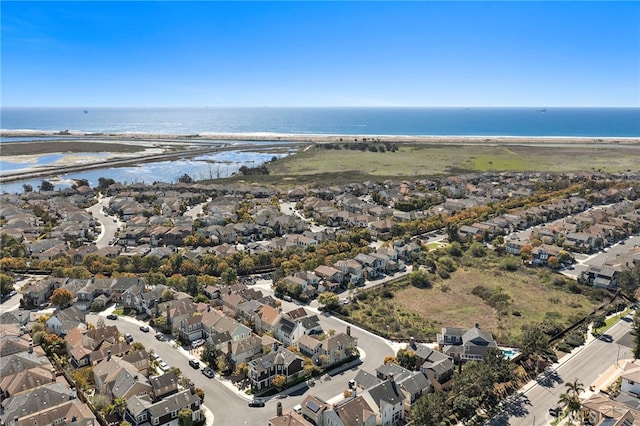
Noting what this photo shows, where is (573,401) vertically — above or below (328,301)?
above

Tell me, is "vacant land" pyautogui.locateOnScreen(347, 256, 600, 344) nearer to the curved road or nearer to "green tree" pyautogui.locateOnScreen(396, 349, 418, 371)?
the curved road

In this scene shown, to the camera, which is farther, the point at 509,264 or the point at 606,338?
the point at 509,264

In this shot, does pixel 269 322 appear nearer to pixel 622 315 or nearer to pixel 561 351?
pixel 561 351

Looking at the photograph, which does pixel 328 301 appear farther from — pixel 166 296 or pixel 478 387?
pixel 478 387

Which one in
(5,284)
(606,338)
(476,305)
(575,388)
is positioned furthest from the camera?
(5,284)

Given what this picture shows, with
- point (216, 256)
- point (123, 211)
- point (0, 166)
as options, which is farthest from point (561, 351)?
point (0, 166)

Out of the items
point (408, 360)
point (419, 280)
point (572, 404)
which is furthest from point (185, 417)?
point (419, 280)
